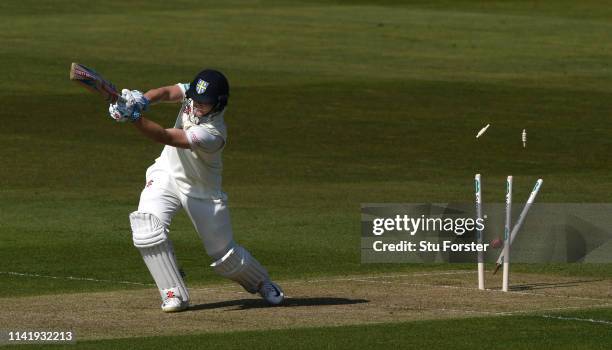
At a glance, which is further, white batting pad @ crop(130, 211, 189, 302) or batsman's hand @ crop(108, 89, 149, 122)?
white batting pad @ crop(130, 211, 189, 302)

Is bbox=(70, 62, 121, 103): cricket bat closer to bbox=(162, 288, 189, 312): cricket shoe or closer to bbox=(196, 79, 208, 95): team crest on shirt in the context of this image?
bbox=(196, 79, 208, 95): team crest on shirt

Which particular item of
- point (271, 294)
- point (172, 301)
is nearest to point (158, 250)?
point (172, 301)

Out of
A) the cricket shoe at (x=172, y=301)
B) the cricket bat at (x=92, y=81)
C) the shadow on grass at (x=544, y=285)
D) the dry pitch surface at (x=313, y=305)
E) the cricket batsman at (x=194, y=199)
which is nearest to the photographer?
the cricket bat at (x=92, y=81)

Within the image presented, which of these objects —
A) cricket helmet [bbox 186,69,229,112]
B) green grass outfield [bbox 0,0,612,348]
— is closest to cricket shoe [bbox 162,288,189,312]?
green grass outfield [bbox 0,0,612,348]

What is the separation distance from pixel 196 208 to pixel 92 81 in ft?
5.17

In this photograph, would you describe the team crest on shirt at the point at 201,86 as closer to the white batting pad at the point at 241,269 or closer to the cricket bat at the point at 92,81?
the cricket bat at the point at 92,81

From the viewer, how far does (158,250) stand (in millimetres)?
13852

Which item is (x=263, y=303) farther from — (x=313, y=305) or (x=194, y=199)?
(x=194, y=199)

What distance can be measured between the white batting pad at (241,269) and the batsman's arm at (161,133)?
1.17 meters

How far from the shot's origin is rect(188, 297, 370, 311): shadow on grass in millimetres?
14219

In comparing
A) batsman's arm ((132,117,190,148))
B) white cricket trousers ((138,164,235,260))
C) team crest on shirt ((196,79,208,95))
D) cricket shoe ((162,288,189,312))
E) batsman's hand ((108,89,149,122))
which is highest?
team crest on shirt ((196,79,208,95))

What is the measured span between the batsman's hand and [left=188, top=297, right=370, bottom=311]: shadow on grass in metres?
1.93

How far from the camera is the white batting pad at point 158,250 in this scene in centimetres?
1379

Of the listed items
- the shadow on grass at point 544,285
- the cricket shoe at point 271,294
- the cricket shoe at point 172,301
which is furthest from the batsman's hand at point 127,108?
the shadow on grass at point 544,285
